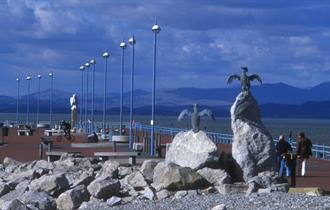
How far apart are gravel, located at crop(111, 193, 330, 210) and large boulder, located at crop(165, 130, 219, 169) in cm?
273

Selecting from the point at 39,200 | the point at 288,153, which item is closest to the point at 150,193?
the point at 39,200

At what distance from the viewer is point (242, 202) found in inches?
656

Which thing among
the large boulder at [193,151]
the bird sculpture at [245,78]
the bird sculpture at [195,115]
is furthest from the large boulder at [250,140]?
the bird sculpture at [195,115]

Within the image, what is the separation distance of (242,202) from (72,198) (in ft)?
13.9

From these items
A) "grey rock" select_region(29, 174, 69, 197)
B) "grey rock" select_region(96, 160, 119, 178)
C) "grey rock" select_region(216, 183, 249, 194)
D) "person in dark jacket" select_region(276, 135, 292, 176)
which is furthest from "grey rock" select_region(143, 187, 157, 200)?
"person in dark jacket" select_region(276, 135, 292, 176)

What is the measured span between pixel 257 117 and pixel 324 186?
244cm

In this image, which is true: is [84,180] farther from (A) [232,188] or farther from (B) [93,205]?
(A) [232,188]

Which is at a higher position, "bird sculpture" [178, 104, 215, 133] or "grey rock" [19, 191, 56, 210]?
"bird sculpture" [178, 104, 215, 133]

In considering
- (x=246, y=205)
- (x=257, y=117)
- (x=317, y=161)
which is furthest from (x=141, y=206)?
(x=317, y=161)

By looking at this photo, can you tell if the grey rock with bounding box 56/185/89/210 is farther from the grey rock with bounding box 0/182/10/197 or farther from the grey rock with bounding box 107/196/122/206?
the grey rock with bounding box 0/182/10/197

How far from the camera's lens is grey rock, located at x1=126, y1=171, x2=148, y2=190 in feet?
→ 67.8

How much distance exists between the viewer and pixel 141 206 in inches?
694

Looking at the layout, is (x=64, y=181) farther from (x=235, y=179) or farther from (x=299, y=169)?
(x=299, y=169)

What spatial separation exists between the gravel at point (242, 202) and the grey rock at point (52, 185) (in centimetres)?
283
